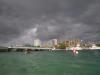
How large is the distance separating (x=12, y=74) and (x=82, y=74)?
13.7m

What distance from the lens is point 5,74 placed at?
37.2 meters

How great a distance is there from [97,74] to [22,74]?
14713 millimetres

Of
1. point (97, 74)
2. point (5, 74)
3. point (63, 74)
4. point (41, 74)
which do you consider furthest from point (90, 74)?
point (5, 74)

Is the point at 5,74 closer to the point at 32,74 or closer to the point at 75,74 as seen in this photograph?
the point at 32,74

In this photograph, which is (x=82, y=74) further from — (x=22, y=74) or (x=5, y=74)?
(x=5, y=74)

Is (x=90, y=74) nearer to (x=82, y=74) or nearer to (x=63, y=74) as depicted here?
(x=82, y=74)

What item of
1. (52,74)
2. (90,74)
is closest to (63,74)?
(52,74)

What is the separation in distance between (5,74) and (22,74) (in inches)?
131

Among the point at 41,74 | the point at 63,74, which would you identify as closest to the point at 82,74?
the point at 63,74

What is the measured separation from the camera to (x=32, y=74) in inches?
1475

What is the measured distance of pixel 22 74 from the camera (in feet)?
122

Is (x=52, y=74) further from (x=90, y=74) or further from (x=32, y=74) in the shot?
(x=90, y=74)

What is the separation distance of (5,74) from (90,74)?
54.4 ft

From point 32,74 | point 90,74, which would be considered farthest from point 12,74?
point 90,74
